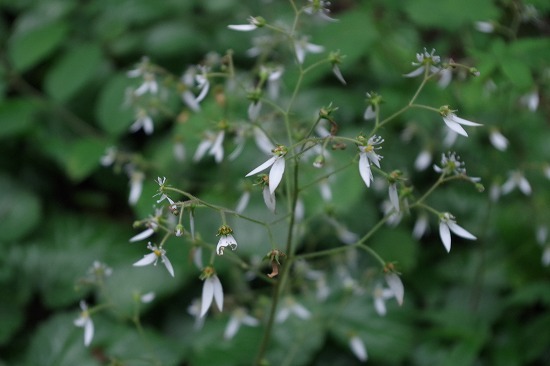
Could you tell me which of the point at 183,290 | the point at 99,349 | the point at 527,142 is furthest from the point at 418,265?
the point at 99,349

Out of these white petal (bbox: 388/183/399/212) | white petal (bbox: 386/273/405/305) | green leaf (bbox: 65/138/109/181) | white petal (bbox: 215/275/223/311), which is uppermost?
white petal (bbox: 388/183/399/212)

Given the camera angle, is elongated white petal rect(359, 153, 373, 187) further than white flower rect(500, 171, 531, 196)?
No

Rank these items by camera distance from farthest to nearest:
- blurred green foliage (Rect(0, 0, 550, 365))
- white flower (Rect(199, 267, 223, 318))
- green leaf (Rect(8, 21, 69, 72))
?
green leaf (Rect(8, 21, 69, 72))
blurred green foliage (Rect(0, 0, 550, 365))
white flower (Rect(199, 267, 223, 318))

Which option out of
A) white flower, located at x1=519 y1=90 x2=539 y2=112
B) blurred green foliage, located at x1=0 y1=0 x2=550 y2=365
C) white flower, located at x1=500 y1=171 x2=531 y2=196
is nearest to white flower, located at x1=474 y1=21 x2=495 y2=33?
blurred green foliage, located at x1=0 y1=0 x2=550 y2=365

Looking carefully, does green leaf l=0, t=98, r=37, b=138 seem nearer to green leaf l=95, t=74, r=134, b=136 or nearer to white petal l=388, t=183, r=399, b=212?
green leaf l=95, t=74, r=134, b=136

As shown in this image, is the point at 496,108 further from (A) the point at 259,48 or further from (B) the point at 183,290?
(B) the point at 183,290

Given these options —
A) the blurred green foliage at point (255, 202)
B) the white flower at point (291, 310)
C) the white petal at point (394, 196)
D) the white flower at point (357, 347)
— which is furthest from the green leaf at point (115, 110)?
the white petal at point (394, 196)

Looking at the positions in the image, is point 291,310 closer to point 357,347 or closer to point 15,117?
point 357,347

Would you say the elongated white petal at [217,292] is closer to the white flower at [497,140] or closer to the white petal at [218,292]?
the white petal at [218,292]
